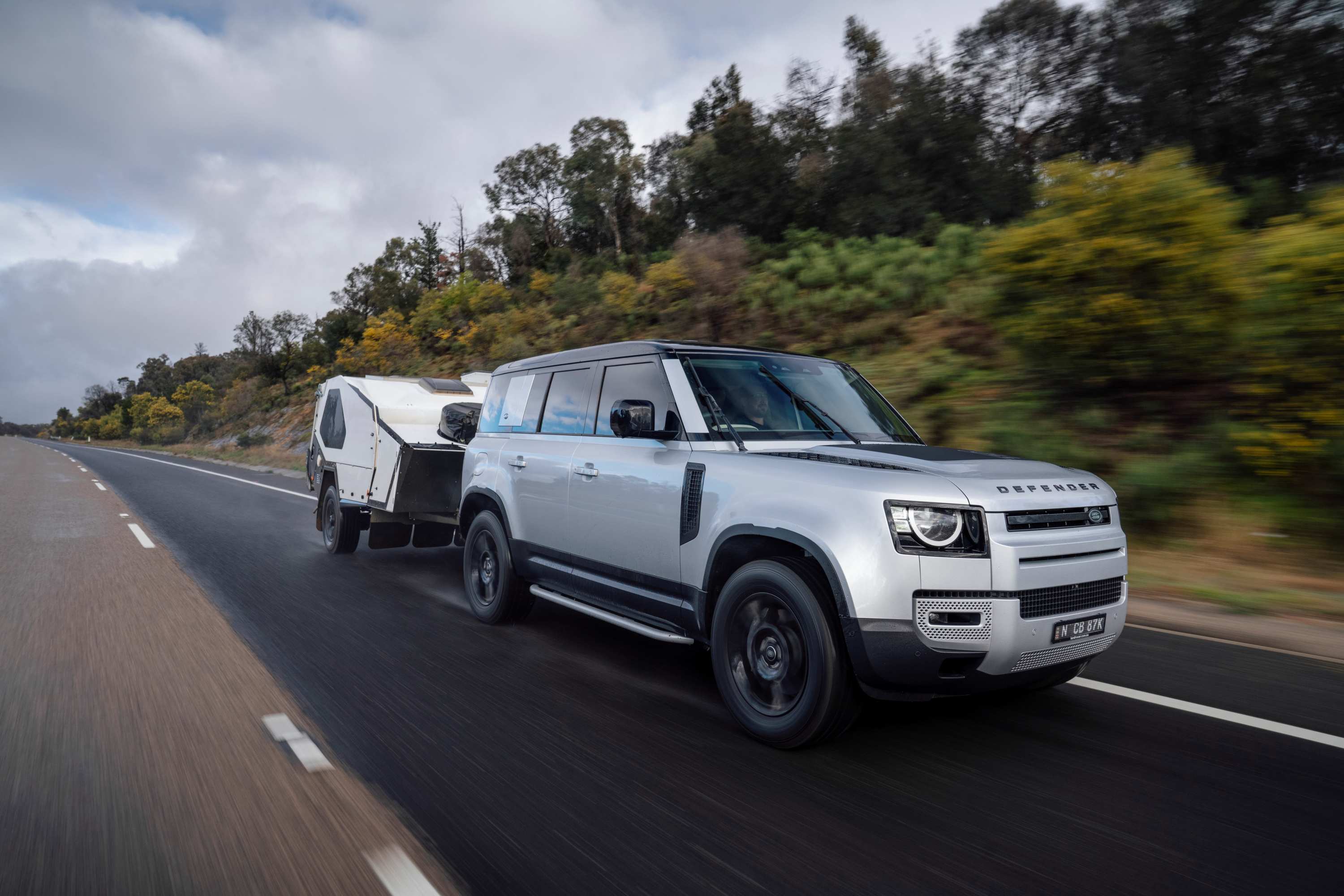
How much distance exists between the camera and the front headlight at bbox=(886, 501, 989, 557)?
358cm

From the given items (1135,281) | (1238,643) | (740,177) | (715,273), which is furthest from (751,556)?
(740,177)

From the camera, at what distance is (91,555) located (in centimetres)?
974

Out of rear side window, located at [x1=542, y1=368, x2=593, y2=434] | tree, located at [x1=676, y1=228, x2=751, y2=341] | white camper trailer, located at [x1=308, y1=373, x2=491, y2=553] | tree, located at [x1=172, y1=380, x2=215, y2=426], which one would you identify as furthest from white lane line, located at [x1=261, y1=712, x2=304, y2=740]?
tree, located at [x1=172, y1=380, x2=215, y2=426]

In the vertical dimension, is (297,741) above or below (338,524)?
below

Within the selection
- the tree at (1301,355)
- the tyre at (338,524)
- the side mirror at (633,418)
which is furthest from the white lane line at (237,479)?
the tree at (1301,355)

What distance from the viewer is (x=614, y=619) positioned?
16.7ft

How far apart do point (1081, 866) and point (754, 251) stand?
23.7 metres

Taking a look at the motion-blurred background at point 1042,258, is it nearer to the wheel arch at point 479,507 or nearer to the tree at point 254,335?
the wheel arch at point 479,507

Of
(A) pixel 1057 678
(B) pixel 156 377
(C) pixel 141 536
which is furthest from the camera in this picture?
(B) pixel 156 377

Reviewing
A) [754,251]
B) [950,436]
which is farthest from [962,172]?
[950,436]

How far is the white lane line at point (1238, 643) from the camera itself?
5.47 meters

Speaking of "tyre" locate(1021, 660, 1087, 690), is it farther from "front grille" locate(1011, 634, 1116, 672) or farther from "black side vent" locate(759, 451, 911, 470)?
"black side vent" locate(759, 451, 911, 470)

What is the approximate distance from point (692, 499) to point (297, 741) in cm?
226

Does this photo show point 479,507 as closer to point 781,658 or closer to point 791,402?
point 791,402
